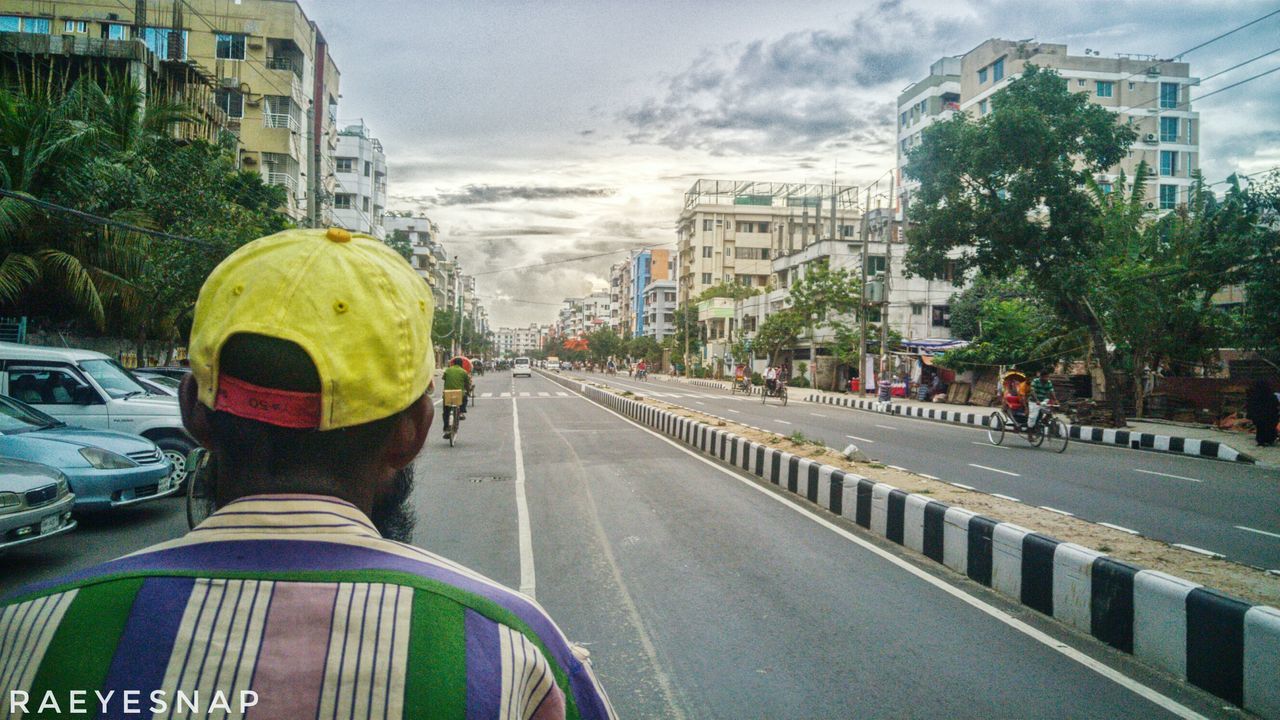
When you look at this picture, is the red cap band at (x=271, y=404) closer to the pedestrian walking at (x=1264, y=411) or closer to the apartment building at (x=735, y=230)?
the pedestrian walking at (x=1264, y=411)

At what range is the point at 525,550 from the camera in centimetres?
718

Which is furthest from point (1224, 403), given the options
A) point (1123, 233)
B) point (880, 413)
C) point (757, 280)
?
point (757, 280)

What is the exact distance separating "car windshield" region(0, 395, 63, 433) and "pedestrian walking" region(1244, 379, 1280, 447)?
21662mm

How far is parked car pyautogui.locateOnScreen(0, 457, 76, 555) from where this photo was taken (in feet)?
19.4

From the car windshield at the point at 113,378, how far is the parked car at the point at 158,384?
0.50 ft

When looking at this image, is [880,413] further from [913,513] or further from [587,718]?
[587,718]

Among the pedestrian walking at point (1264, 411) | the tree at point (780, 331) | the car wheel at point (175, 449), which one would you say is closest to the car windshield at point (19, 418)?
the car wheel at point (175, 449)

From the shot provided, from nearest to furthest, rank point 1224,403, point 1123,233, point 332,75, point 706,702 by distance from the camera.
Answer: point 706,702, point 1224,403, point 1123,233, point 332,75

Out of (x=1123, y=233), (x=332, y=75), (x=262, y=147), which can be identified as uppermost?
(x=332, y=75)

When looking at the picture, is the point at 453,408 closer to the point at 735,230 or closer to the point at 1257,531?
the point at 1257,531

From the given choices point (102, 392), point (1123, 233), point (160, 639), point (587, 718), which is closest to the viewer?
point (160, 639)

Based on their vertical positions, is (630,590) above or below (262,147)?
below

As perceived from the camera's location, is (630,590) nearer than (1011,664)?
No

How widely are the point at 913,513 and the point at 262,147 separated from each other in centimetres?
3766
